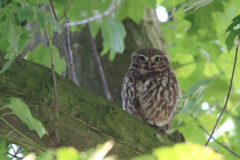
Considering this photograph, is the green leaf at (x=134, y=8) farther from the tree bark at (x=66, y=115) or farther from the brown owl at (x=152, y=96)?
the tree bark at (x=66, y=115)

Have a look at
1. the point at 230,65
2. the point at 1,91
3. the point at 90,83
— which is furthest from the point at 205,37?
the point at 1,91

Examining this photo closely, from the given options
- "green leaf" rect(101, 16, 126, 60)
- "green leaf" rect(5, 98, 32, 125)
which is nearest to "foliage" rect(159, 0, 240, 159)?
"green leaf" rect(101, 16, 126, 60)

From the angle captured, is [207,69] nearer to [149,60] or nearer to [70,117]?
[149,60]

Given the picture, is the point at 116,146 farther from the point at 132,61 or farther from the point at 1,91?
the point at 132,61

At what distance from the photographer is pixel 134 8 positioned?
343 cm

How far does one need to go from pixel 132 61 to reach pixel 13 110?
97.6 inches

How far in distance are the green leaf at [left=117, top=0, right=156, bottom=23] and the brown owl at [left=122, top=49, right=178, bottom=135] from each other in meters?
0.70

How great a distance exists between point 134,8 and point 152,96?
3.46 feet

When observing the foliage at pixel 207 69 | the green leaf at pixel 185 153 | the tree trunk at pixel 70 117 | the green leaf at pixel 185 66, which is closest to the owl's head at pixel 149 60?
the foliage at pixel 207 69

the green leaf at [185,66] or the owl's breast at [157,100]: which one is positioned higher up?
the green leaf at [185,66]

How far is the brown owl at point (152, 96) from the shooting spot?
3344 mm

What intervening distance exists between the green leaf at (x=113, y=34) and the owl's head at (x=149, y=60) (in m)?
0.57

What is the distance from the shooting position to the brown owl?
3.34m

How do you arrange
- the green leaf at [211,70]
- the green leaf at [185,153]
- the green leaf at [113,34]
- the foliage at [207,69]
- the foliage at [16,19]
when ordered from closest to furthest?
the green leaf at [185,153], the foliage at [16,19], the foliage at [207,69], the green leaf at [113,34], the green leaf at [211,70]
